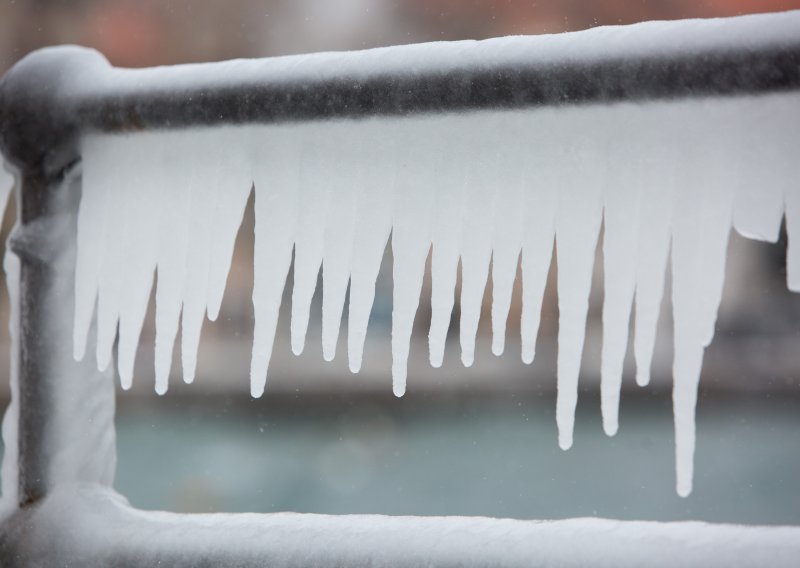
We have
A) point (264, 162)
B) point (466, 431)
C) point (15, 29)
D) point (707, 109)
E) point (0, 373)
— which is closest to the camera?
point (707, 109)

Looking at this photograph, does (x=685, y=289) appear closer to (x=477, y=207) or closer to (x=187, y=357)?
(x=477, y=207)

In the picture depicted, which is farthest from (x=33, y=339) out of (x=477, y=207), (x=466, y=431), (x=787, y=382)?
(x=787, y=382)

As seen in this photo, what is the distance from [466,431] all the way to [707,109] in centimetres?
1138

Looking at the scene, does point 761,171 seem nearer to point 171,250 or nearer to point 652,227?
point 652,227

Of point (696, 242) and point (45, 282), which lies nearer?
point (696, 242)

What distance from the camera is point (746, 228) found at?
0.61m

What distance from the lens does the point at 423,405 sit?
12.0m

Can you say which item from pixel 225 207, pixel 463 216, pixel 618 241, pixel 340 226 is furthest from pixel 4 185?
pixel 618 241

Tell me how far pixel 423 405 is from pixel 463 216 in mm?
11488

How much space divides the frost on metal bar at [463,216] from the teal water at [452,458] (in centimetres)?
704

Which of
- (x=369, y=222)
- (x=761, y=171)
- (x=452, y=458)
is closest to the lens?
(x=761, y=171)

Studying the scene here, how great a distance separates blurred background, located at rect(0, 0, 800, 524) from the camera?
354 inches

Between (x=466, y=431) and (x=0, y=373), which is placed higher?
(x=0, y=373)

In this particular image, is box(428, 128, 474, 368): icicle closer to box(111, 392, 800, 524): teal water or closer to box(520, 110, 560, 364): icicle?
box(520, 110, 560, 364): icicle
